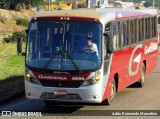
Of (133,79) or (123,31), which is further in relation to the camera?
(133,79)

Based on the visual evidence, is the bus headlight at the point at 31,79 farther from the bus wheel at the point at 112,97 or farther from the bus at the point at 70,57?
the bus wheel at the point at 112,97

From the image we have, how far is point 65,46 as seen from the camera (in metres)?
12.9

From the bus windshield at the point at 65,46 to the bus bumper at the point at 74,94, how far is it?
0.50 meters

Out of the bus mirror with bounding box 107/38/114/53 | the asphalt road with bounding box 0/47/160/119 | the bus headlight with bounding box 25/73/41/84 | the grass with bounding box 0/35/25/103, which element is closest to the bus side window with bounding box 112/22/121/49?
the bus mirror with bounding box 107/38/114/53

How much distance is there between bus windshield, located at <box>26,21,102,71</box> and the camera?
41.9 ft

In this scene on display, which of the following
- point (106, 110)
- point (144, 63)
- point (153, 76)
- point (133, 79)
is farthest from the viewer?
point (153, 76)

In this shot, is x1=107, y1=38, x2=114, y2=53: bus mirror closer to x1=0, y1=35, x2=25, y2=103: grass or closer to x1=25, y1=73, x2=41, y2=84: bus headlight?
x1=25, y1=73, x2=41, y2=84: bus headlight

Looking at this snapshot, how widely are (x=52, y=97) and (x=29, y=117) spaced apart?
77 cm

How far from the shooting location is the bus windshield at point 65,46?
12.8 meters

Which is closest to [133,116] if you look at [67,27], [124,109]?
[124,109]

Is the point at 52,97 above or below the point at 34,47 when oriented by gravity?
below

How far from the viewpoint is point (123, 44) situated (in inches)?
604

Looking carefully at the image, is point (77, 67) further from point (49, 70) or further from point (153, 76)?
point (153, 76)

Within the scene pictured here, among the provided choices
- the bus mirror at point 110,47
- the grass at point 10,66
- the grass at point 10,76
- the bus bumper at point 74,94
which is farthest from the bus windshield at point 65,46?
the grass at point 10,66
